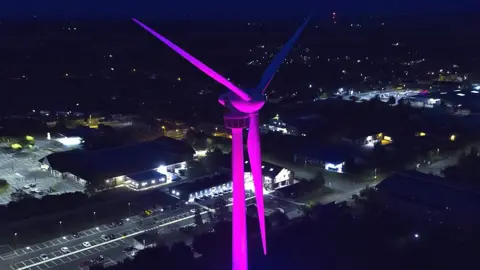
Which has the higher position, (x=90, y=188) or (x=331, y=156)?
(x=331, y=156)

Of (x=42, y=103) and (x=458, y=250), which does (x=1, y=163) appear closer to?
(x=42, y=103)

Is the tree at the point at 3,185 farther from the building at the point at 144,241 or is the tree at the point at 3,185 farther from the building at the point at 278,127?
the building at the point at 278,127

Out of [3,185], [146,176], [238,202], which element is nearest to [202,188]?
[146,176]

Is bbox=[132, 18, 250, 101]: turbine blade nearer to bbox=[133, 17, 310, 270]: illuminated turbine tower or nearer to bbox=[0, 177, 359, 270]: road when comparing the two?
bbox=[133, 17, 310, 270]: illuminated turbine tower

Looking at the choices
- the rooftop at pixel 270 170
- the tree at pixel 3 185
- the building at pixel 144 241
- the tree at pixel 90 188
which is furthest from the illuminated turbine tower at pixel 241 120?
the tree at pixel 3 185

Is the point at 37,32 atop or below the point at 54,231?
atop

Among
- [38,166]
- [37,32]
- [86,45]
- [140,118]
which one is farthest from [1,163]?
[37,32]

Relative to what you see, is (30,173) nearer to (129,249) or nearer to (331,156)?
(129,249)
